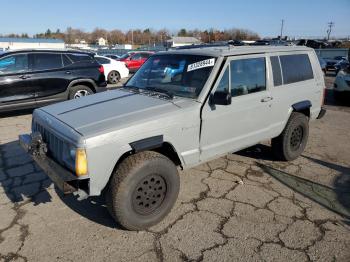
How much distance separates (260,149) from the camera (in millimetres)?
5926

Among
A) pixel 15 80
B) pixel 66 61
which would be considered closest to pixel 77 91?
pixel 66 61

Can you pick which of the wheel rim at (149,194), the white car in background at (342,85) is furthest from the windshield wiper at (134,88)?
the white car in background at (342,85)

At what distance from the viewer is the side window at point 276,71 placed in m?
4.64

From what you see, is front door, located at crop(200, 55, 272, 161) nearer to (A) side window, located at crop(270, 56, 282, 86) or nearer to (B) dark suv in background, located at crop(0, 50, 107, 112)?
Answer: (A) side window, located at crop(270, 56, 282, 86)

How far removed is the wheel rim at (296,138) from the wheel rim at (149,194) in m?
2.77

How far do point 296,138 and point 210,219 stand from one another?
2532 millimetres

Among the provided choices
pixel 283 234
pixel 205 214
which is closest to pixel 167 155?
pixel 205 214

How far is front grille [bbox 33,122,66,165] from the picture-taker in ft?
10.7

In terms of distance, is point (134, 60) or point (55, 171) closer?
point (55, 171)

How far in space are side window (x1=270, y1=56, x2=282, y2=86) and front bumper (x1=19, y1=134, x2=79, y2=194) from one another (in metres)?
3.14

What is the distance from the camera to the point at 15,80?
7754 mm

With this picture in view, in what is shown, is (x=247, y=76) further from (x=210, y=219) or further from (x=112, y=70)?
(x=112, y=70)

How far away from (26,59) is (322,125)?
7.62 metres

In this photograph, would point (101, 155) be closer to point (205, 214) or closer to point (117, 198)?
point (117, 198)
